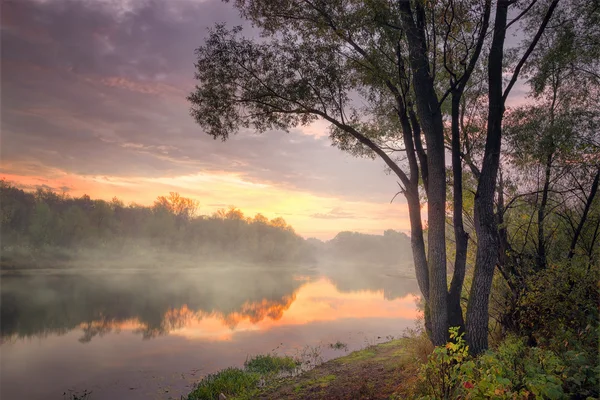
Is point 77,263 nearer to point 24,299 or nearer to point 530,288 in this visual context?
point 24,299

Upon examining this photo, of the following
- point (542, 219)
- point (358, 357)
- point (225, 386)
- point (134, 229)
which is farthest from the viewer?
point (134, 229)

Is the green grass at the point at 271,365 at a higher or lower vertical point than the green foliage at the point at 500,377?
lower

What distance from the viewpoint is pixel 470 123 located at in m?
11.8

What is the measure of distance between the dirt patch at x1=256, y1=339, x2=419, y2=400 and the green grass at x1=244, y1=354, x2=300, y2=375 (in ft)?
5.00

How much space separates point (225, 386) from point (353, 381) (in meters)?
4.28

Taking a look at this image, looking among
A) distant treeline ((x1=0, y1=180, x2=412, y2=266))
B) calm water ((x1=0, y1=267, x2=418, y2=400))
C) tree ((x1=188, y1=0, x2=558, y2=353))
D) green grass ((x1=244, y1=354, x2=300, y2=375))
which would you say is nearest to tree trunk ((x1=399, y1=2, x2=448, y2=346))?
tree ((x1=188, y1=0, x2=558, y2=353))

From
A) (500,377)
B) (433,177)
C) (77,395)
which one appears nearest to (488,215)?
(433,177)

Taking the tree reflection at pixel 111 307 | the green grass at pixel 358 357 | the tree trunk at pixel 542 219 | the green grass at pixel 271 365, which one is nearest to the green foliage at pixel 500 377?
the tree trunk at pixel 542 219

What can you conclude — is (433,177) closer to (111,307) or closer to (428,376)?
(428,376)

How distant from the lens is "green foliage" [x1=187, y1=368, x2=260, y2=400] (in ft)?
34.4

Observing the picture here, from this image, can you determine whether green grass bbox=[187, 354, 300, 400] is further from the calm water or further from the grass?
the grass

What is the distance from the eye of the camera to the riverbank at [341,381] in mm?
8266

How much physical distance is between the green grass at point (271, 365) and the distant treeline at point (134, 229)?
177 ft

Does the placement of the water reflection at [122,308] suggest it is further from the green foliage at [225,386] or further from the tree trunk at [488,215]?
the tree trunk at [488,215]
